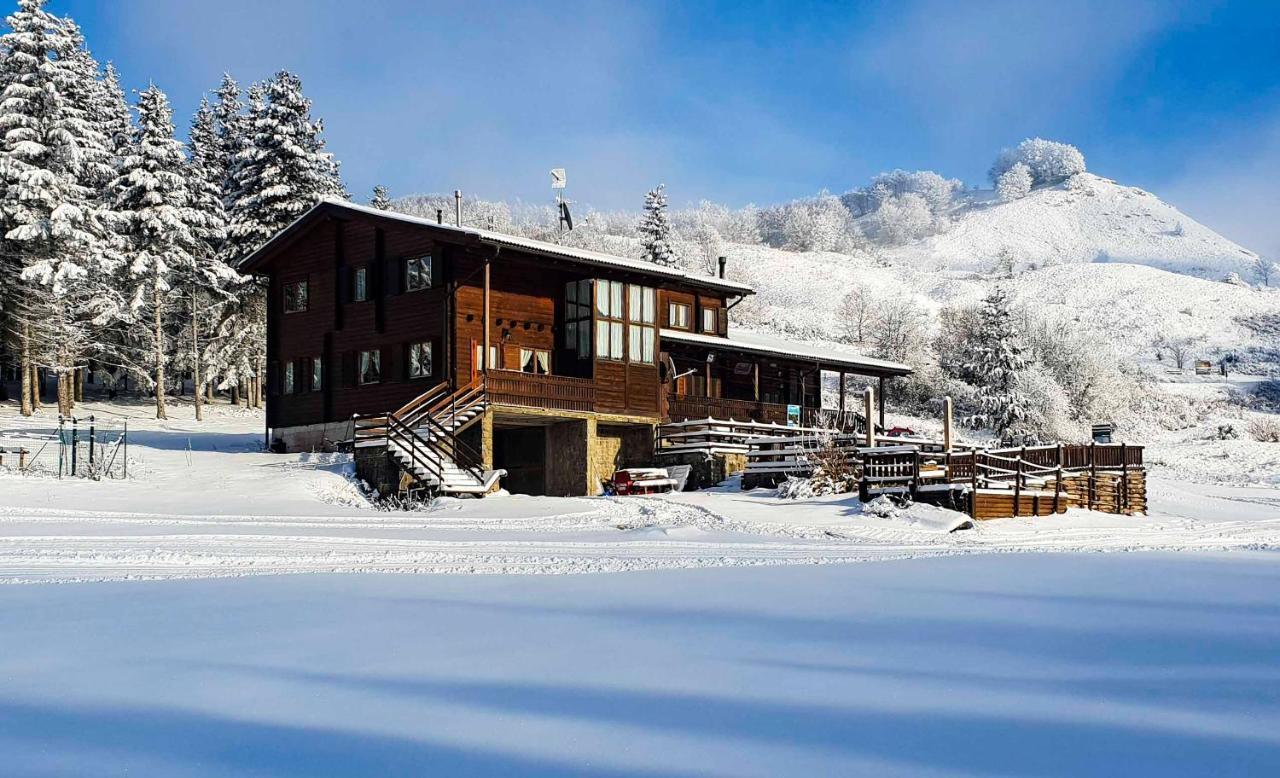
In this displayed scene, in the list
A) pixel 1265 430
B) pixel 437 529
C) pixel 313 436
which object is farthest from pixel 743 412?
pixel 1265 430

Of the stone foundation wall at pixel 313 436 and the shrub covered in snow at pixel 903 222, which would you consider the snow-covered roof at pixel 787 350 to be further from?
the shrub covered in snow at pixel 903 222

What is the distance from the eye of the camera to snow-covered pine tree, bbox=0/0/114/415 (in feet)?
128

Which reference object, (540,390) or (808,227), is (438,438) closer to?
(540,390)

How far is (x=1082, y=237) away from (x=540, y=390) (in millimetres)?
148930

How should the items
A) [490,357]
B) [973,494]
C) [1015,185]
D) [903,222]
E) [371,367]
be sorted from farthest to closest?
[1015,185], [903,222], [371,367], [490,357], [973,494]

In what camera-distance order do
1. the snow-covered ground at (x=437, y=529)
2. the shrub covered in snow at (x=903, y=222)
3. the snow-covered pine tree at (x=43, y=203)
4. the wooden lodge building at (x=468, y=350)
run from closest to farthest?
1. the snow-covered ground at (x=437, y=529)
2. the wooden lodge building at (x=468, y=350)
3. the snow-covered pine tree at (x=43, y=203)
4. the shrub covered in snow at (x=903, y=222)

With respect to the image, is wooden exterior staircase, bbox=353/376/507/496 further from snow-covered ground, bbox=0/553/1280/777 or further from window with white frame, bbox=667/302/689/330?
snow-covered ground, bbox=0/553/1280/777

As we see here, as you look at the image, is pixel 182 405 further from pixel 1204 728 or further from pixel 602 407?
pixel 1204 728

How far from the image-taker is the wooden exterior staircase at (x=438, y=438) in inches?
984

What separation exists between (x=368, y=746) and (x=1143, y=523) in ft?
80.1

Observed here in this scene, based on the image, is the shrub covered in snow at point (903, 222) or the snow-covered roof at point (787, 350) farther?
the shrub covered in snow at point (903, 222)

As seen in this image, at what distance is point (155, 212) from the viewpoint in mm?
43750

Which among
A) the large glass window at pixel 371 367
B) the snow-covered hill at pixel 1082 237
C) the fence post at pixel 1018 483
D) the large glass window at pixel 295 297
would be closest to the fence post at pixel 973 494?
the fence post at pixel 1018 483

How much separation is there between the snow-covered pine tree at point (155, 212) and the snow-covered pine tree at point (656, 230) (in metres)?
23.7
